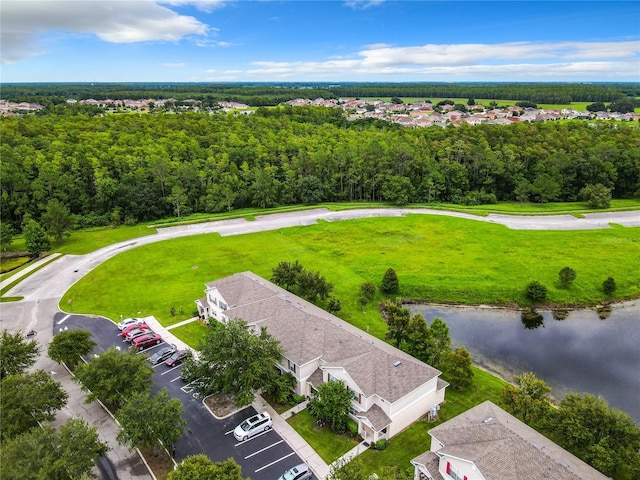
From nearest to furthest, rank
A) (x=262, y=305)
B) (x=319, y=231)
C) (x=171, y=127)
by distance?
(x=262, y=305) < (x=319, y=231) < (x=171, y=127)

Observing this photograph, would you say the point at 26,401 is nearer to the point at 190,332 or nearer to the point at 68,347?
the point at 68,347

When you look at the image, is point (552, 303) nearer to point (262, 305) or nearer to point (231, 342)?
point (262, 305)

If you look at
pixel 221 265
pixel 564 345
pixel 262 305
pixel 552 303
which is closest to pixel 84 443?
pixel 262 305

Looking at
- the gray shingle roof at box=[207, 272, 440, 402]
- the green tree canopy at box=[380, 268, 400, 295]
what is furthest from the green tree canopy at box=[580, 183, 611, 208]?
the gray shingle roof at box=[207, 272, 440, 402]

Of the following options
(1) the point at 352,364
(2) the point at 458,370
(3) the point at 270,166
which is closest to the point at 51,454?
(1) the point at 352,364

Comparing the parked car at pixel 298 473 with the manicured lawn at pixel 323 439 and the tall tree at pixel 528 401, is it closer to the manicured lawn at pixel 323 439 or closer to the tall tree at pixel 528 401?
the manicured lawn at pixel 323 439

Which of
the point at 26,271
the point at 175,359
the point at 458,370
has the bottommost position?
the point at 175,359
